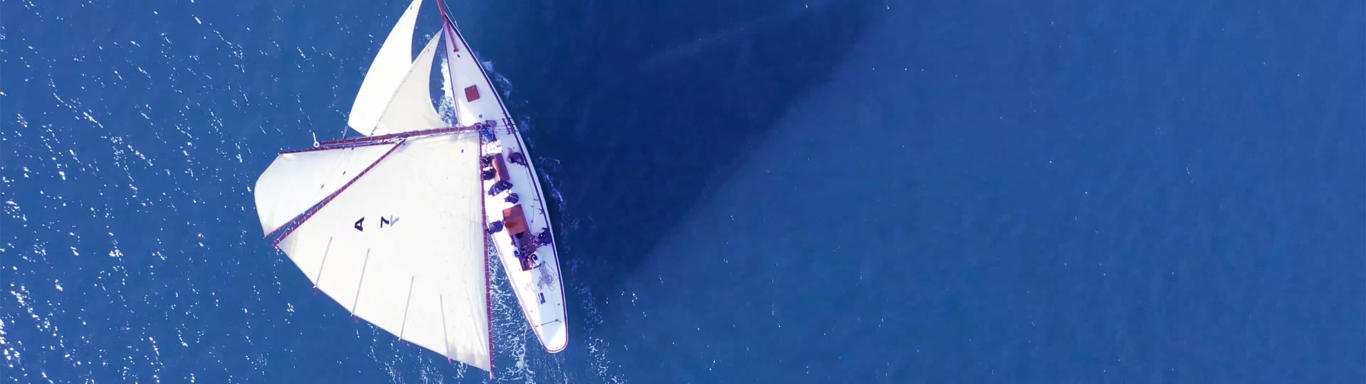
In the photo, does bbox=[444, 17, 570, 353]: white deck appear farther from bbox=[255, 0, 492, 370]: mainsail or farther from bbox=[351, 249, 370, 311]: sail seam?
bbox=[351, 249, 370, 311]: sail seam

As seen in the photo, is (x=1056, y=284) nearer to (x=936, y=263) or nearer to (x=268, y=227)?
(x=936, y=263)

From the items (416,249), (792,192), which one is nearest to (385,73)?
(416,249)

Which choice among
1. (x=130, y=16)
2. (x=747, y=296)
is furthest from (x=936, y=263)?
(x=130, y=16)

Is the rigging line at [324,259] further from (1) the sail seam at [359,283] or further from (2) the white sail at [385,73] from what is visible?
(2) the white sail at [385,73]

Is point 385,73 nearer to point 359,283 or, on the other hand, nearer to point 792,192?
point 359,283

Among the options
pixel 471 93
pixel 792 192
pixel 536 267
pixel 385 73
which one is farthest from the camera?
pixel 792 192

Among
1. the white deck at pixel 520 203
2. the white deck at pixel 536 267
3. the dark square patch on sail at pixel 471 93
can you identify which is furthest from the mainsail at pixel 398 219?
the white deck at pixel 536 267

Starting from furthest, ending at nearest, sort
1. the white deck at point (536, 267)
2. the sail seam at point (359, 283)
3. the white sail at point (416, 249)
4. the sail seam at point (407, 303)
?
1. the white deck at point (536, 267)
2. the sail seam at point (407, 303)
3. the sail seam at point (359, 283)
4. the white sail at point (416, 249)
